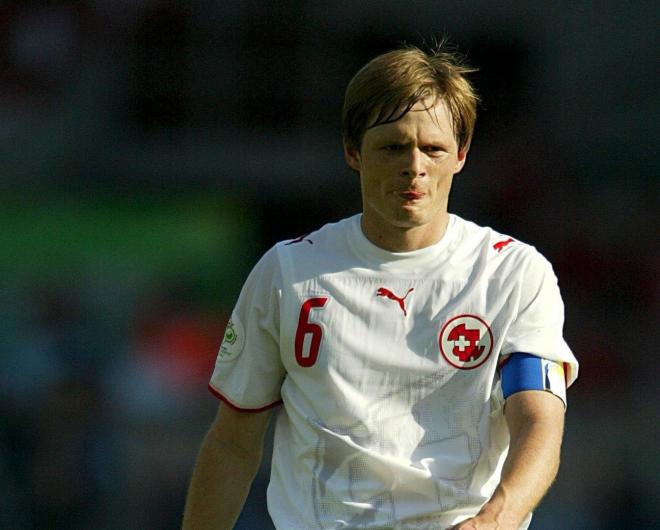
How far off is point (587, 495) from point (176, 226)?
3.39 meters

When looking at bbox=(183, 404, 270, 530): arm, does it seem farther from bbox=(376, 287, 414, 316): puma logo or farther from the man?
bbox=(376, 287, 414, 316): puma logo

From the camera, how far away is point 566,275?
917cm

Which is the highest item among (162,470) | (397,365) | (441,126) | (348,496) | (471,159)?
(441,126)

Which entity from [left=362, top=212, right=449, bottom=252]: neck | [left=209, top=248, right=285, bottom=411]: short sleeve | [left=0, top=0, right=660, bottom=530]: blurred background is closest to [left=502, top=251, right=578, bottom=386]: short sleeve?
[left=362, top=212, right=449, bottom=252]: neck

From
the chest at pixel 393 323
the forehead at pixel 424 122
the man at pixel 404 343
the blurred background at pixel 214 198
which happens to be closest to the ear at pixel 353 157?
the man at pixel 404 343

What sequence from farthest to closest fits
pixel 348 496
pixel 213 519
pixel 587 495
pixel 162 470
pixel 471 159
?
pixel 471 159 < pixel 162 470 < pixel 587 495 < pixel 213 519 < pixel 348 496

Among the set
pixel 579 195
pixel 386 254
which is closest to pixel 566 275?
pixel 579 195

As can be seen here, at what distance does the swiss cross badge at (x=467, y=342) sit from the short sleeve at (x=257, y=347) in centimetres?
43

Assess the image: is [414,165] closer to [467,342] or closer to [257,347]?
[467,342]

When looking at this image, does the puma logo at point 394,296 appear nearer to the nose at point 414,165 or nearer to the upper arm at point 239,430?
the nose at point 414,165

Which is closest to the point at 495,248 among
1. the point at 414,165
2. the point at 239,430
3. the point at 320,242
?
the point at 414,165

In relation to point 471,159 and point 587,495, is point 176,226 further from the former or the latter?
point 587,495

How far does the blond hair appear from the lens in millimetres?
3320

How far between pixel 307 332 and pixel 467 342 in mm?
384
